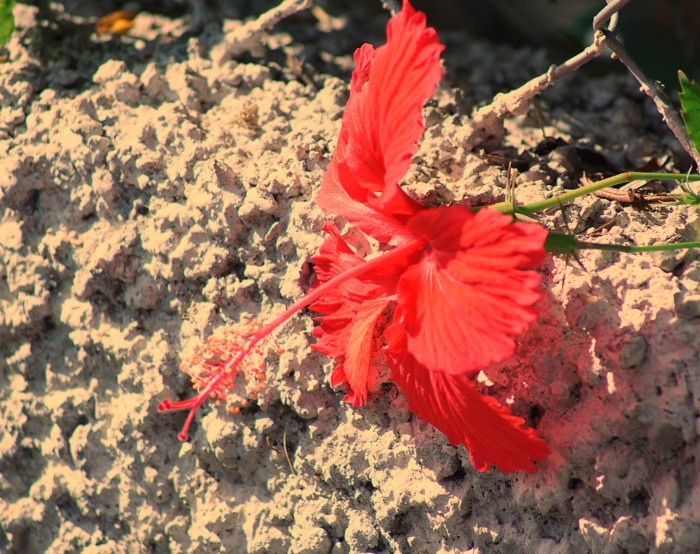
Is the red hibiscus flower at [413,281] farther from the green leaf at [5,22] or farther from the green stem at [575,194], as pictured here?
the green leaf at [5,22]

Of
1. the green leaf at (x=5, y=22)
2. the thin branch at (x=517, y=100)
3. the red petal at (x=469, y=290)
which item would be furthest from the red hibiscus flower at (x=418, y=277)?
the green leaf at (x=5, y=22)

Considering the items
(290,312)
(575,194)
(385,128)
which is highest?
(385,128)

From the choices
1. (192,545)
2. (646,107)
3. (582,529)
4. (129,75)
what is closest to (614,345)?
(582,529)

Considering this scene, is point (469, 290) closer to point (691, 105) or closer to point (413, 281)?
point (413, 281)

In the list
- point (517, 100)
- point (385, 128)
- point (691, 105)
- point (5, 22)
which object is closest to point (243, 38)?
point (5, 22)

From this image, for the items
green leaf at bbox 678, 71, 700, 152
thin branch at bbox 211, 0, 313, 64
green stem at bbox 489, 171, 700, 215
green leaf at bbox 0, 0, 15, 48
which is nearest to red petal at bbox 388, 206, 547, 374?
green stem at bbox 489, 171, 700, 215

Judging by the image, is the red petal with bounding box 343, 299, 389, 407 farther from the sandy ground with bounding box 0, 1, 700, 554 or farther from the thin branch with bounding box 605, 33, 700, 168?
the thin branch with bounding box 605, 33, 700, 168

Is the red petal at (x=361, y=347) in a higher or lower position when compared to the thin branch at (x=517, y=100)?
lower

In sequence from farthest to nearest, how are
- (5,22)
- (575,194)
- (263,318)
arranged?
(5,22)
(263,318)
(575,194)
